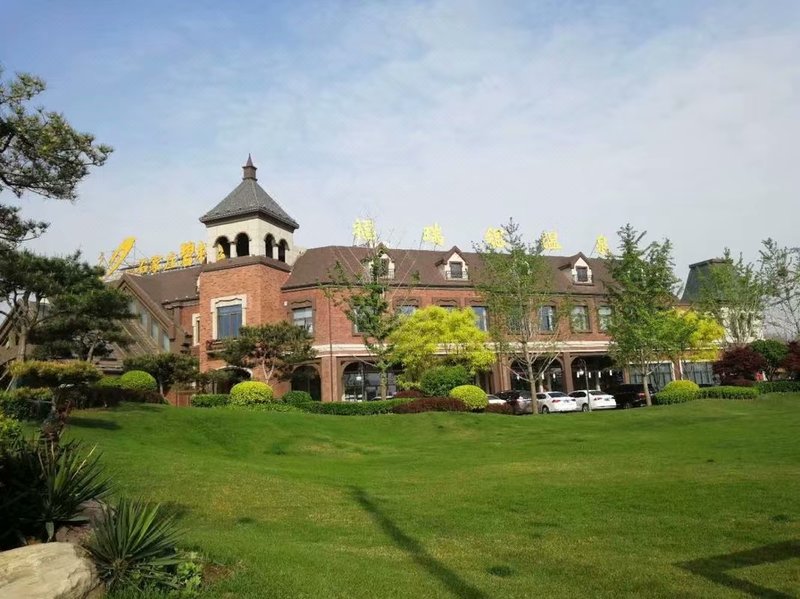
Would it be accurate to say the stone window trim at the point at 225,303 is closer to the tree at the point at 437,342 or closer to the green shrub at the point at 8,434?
the tree at the point at 437,342

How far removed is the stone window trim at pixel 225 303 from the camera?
135 feet

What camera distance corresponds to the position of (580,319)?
4459 centimetres

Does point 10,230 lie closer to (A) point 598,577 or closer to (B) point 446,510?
(B) point 446,510

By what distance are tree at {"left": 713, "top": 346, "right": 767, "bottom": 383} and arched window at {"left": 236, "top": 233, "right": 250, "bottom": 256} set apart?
3060 centimetres

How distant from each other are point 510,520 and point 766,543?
353 cm

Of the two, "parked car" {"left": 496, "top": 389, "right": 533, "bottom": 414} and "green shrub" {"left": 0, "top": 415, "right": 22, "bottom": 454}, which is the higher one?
"green shrub" {"left": 0, "top": 415, "right": 22, "bottom": 454}

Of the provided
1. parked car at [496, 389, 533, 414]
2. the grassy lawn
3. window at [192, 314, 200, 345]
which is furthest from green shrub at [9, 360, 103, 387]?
window at [192, 314, 200, 345]

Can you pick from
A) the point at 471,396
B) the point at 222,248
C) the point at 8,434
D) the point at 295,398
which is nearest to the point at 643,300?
the point at 471,396

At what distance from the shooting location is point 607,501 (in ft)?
36.7

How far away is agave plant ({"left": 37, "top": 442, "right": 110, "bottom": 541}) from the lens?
7.41 m

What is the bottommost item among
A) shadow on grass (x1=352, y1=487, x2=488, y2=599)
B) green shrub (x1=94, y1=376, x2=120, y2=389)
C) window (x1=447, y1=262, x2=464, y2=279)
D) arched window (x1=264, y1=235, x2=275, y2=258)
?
shadow on grass (x1=352, y1=487, x2=488, y2=599)

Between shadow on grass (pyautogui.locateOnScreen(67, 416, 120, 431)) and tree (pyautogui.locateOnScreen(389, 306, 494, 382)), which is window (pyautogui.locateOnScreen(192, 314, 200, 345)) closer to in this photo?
tree (pyautogui.locateOnScreen(389, 306, 494, 382))

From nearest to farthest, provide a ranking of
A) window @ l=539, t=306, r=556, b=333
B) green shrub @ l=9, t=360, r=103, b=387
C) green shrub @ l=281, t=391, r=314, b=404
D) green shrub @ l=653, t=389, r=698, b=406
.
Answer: green shrub @ l=9, t=360, r=103, b=387
green shrub @ l=281, t=391, r=314, b=404
green shrub @ l=653, t=389, r=698, b=406
window @ l=539, t=306, r=556, b=333

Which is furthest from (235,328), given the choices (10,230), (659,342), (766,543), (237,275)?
(766,543)
